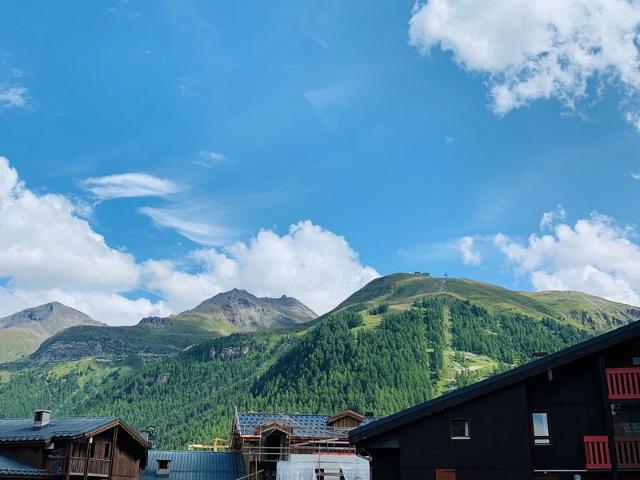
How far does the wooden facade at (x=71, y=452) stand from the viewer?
44.3m

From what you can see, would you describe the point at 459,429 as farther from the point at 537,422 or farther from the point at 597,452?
the point at 597,452

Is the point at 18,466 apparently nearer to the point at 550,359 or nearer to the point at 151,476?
the point at 151,476

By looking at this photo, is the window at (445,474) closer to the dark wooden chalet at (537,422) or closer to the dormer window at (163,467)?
the dark wooden chalet at (537,422)

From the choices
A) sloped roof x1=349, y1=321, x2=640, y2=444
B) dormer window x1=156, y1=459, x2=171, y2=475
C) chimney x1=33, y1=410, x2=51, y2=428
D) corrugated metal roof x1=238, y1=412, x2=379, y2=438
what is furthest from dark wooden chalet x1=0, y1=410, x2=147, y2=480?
sloped roof x1=349, y1=321, x2=640, y2=444

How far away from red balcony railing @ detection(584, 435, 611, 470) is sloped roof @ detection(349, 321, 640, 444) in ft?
11.3

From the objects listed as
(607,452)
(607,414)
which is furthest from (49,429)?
(607,414)

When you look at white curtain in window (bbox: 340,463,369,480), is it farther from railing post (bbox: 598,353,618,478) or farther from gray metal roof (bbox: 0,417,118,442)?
railing post (bbox: 598,353,618,478)

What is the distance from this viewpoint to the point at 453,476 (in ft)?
98.8

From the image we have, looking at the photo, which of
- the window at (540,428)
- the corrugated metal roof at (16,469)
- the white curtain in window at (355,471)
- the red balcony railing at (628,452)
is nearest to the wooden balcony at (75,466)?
the corrugated metal roof at (16,469)

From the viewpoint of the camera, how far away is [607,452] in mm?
29031

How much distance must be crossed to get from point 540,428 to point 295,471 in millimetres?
23935

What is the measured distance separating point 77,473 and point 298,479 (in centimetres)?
1527

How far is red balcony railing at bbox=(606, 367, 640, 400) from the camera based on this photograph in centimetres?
2945

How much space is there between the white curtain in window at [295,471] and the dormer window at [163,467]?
15.6 metres
